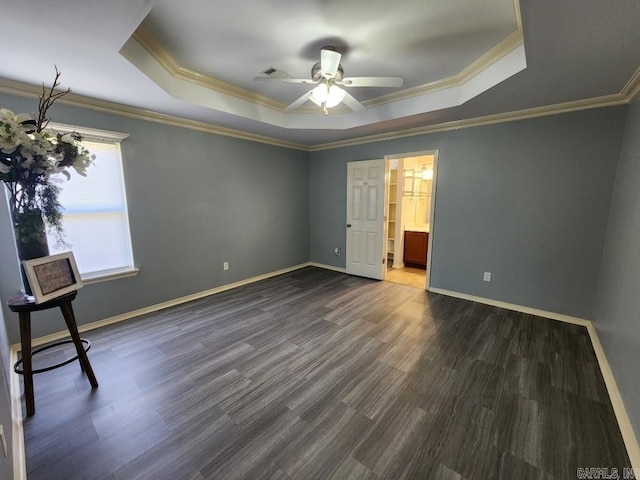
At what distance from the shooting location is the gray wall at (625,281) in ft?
5.61

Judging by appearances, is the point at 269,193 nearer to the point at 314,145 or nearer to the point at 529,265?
the point at 314,145

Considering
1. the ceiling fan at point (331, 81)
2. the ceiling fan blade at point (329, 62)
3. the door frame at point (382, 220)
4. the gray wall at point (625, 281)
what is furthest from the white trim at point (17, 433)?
the door frame at point (382, 220)

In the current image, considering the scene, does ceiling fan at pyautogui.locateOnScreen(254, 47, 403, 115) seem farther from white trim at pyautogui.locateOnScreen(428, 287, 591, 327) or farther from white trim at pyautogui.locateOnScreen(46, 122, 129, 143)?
white trim at pyautogui.locateOnScreen(428, 287, 591, 327)

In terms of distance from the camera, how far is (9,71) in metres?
2.12

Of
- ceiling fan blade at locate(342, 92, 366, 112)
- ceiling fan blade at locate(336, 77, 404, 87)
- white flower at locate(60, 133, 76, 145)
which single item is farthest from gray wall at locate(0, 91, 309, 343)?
ceiling fan blade at locate(336, 77, 404, 87)

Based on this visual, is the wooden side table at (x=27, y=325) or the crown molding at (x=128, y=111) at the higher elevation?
the crown molding at (x=128, y=111)

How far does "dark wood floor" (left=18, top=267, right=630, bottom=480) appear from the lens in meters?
1.46

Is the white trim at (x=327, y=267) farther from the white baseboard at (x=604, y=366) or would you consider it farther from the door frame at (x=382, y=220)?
the white baseboard at (x=604, y=366)

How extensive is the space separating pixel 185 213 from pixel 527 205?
4413 mm

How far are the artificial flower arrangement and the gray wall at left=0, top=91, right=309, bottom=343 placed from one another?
1148 mm

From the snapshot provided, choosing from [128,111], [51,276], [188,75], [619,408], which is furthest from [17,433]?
[619,408]

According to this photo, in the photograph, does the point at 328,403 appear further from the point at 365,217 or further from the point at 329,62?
the point at 365,217

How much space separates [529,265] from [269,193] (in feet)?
12.9

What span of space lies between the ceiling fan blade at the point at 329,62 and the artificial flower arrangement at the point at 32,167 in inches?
67.3
